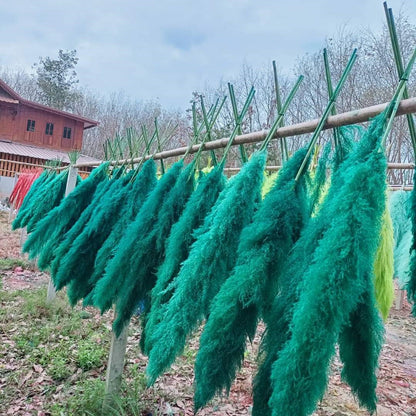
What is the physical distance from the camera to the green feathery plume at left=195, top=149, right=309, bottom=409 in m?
0.83

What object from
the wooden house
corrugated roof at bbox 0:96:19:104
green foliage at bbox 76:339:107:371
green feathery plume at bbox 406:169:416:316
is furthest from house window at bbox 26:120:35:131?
green feathery plume at bbox 406:169:416:316

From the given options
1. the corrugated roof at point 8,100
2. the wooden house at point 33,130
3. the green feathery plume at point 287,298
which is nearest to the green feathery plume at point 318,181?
the green feathery plume at point 287,298

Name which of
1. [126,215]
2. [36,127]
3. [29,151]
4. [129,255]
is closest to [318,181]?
[129,255]

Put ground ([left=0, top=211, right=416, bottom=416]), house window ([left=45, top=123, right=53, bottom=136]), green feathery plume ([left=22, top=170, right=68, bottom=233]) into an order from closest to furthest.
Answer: ground ([left=0, top=211, right=416, bottom=416]), green feathery plume ([left=22, top=170, right=68, bottom=233]), house window ([left=45, top=123, right=53, bottom=136])

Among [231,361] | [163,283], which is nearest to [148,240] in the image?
[163,283]

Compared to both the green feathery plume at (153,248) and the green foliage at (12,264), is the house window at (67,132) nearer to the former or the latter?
the green foliage at (12,264)

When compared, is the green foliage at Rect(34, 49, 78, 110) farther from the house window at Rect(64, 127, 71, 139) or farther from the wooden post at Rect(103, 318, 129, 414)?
the wooden post at Rect(103, 318, 129, 414)

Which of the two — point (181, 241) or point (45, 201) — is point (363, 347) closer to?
point (181, 241)

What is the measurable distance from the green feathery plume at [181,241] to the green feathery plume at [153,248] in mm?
168

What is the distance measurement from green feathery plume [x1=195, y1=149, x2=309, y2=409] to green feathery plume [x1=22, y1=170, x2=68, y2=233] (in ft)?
10.7

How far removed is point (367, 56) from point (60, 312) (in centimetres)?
1012

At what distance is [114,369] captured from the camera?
229cm

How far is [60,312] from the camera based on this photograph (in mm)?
4074

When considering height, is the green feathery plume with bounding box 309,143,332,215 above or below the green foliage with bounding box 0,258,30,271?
above
